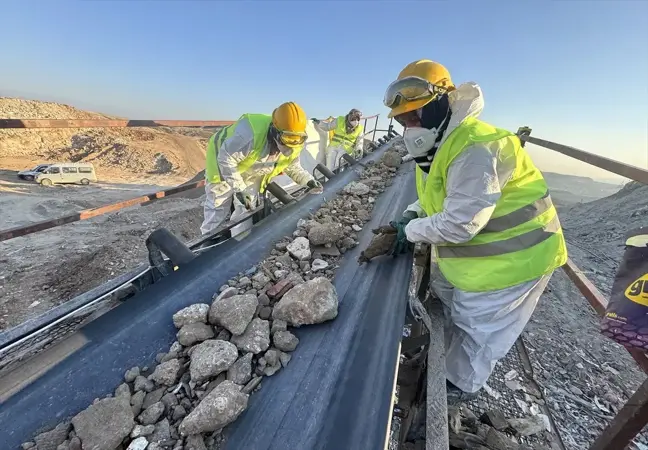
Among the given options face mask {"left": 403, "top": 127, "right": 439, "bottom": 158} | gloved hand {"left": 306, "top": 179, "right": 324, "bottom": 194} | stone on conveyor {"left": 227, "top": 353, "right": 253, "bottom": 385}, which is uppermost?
face mask {"left": 403, "top": 127, "right": 439, "bottom": 158}

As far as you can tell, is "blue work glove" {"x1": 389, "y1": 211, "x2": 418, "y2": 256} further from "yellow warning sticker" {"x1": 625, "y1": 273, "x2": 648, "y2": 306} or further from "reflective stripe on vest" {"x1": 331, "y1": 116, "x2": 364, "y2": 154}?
"reflective stripe on vest" {"x1": 331, "y1": 116, "x2": 364, "y2": 154}

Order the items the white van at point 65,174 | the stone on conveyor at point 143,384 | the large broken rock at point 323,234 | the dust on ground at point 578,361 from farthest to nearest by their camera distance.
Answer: the white van at point 65,174 < the dust on ground at point 578,361 < the large broken rock at point 323,234 < the stone on conveyor at point 143,384

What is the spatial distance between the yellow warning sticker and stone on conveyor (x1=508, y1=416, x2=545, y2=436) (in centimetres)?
220

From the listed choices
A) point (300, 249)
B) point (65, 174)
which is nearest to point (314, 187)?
point (300, 249)

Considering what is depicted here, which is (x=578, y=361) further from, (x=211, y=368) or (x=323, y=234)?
(x=211, y=368)

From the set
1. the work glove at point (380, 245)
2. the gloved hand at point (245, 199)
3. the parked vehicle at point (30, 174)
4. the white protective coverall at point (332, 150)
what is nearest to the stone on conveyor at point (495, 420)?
the work glove at point (380, 245)

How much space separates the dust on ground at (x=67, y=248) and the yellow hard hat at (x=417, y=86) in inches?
201

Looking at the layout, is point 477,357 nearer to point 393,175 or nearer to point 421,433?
point 421,433

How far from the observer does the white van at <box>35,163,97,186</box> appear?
513 inches

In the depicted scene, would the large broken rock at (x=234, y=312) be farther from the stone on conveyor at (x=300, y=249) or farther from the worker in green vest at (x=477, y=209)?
the worker in green vest at (x=477, y=209)

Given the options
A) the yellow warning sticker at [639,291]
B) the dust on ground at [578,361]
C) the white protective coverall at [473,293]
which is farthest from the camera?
the dust on ground at [578,361]

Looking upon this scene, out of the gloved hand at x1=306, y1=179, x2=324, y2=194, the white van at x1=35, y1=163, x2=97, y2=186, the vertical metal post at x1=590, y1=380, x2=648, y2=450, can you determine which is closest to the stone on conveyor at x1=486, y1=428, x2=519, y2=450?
the vertical metal post at x1=590, y1=380, x2=648, y2=450

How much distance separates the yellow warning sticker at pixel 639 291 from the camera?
87 cm

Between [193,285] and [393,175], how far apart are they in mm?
4000
